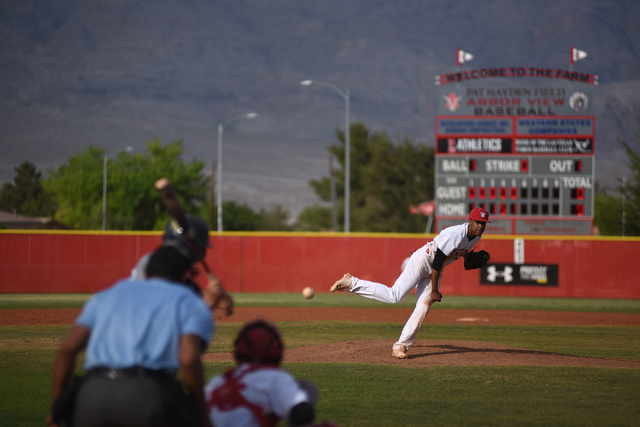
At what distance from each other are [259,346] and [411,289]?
555cm

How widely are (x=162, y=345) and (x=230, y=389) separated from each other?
1.45 feet

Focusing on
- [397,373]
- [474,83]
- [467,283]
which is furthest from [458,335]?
[474,83]

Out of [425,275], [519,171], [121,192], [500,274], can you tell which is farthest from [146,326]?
[121,192]

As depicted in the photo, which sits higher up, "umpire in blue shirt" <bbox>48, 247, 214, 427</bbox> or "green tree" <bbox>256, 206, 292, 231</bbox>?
"green tree" <bbox>256, 206, 292, 231</bbox>

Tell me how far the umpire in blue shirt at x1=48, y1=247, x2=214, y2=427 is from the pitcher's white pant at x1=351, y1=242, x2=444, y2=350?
528 cm

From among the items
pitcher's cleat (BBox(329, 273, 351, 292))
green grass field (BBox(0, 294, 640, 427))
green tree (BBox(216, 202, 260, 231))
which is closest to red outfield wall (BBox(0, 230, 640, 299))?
green grass field (BBox(0, 294, 640, 427))

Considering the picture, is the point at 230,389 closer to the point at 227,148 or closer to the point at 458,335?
the point at 458,335

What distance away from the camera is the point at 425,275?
341 inches

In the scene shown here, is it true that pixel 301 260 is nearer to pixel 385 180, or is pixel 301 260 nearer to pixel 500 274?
pixel 500 274

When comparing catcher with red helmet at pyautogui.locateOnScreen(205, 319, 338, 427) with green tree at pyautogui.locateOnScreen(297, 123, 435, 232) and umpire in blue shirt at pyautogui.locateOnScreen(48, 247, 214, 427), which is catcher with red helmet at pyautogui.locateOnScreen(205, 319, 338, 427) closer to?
umpire in blue shirt at pyautogui.locateOnScreen(48, 247, 214, 427)

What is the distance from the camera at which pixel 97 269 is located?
2347 centimetres

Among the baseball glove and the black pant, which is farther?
the baseball glove

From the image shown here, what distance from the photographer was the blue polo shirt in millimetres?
2930

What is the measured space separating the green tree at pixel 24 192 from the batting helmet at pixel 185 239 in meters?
111
